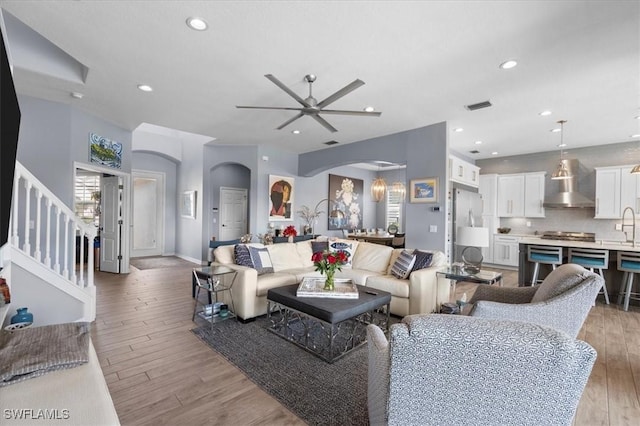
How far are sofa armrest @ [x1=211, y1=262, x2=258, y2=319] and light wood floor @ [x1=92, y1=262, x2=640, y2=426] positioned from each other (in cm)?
57

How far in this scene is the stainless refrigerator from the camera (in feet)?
18.9

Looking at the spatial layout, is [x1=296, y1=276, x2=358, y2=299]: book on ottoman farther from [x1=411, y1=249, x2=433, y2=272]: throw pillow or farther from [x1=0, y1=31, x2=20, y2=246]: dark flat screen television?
[x1=0, y1=31, x2=20, y2=246]: dark flat screen television

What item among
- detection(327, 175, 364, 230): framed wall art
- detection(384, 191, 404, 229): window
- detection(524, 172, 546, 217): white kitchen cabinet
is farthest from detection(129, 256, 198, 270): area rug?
detection(524, 172, 546, 217): white kitchen cabinet

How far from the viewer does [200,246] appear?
736cm

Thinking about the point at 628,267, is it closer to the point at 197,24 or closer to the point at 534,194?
the point at 534,194

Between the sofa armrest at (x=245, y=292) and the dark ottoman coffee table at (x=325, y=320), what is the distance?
0.26 meters

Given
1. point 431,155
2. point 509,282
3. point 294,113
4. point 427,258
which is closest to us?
point 427,258

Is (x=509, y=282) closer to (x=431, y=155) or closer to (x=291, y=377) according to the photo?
(x=431, y=155)

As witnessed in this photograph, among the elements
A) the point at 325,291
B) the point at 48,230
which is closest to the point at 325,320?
the point at 325,291

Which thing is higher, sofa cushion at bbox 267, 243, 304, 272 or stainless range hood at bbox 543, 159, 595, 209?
stainless range hood at bbox 543, 159, 595, 209

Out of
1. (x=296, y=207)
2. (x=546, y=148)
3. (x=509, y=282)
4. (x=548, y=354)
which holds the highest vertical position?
(x=546, y=148)

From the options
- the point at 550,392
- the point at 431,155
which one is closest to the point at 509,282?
the point at 431,155

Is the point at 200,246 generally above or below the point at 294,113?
below

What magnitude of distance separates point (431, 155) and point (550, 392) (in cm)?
452
